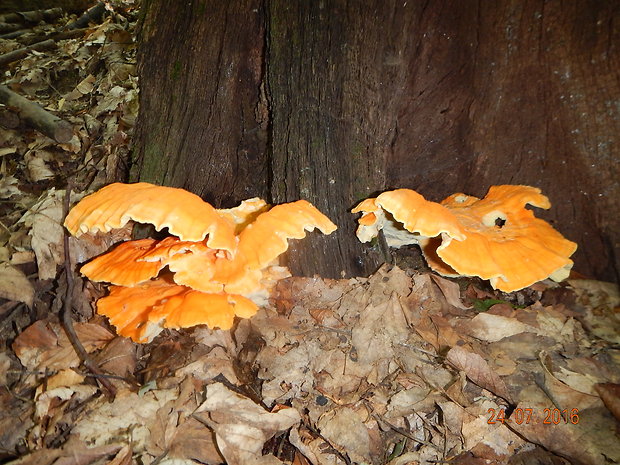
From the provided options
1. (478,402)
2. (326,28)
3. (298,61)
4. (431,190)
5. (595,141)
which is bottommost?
(478,402)

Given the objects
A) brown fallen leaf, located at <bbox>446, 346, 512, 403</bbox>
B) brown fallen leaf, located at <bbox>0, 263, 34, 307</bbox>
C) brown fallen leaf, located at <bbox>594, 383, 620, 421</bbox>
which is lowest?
brown fallen leaf, located at <bbox>594, 383, 620, 421</bbox>

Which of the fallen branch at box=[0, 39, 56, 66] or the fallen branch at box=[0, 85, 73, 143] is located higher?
the fallen branch at box=[0, 39, 56, 66]

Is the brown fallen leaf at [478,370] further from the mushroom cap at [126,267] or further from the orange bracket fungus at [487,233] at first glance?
the mushroom cap at [126,267]

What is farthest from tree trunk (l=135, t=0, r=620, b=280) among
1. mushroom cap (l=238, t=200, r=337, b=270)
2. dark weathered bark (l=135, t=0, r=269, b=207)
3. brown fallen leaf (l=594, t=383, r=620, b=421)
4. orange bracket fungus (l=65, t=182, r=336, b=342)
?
brown fallen leaf (l=594, t=383, r=620, b=421)

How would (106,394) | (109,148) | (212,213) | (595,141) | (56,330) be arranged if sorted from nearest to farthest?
(212,213), (106,394), (56,330), (595,141), (109,148)

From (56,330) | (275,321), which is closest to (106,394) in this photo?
(56,330)

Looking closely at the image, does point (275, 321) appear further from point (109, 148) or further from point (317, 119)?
point (109, 148)
